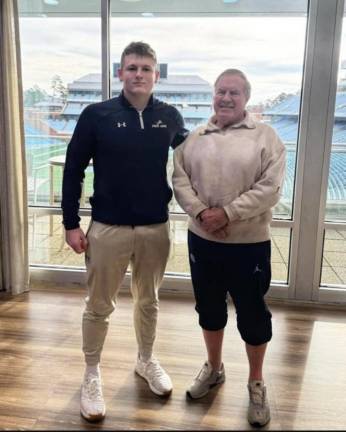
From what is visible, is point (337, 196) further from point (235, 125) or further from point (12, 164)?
point (12, 164)

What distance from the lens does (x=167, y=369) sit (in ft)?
7.45

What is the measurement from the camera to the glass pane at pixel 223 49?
296 cm

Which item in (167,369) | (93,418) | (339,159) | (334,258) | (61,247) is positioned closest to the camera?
(93,418)

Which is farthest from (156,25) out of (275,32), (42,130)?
(42,130)

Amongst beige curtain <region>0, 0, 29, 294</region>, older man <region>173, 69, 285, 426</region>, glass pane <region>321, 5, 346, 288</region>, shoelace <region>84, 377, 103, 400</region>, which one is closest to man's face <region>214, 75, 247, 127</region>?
older man <region>173, 69, 285, 426</region>

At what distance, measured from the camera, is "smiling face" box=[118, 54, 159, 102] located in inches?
69.6

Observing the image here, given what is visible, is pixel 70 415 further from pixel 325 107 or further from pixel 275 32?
pixel 275 32

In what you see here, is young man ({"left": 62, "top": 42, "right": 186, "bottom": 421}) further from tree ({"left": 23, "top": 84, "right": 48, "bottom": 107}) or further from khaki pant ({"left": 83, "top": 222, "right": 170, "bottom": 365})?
tree ({"left": 23, "top": 84, "right": 48, "bottom": 107})

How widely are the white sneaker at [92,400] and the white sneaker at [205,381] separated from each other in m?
0.40

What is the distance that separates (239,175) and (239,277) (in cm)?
40

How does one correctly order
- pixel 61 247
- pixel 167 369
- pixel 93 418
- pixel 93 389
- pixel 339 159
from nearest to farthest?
pixel 93 418
pixel 93 389
pixel 167 369
pixel 339 159
pixel 61 247

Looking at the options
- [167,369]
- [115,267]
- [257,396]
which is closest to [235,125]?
[115,267]

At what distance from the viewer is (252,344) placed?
190 centimetres

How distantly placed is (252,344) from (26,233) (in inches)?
75.4
